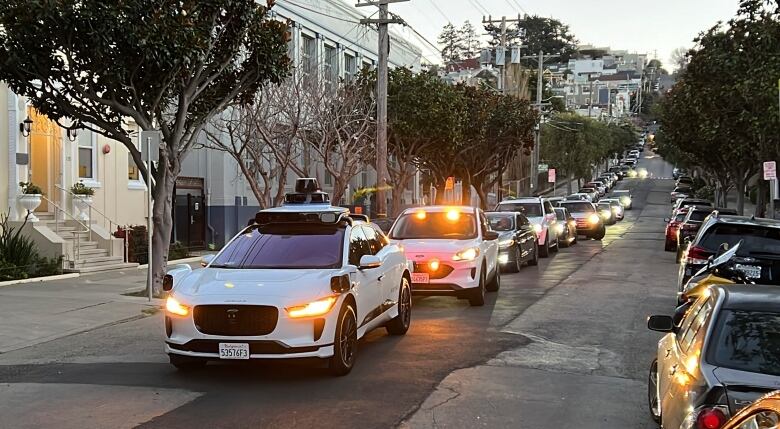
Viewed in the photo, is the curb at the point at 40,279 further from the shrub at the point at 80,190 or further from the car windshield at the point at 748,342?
the car windshield at the point at 748,342

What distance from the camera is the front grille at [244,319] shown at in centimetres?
731

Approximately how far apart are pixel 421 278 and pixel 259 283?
18.4 feet

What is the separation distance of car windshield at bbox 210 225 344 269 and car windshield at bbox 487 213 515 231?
1086cm

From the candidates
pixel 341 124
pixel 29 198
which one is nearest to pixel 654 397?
pixel 29 198

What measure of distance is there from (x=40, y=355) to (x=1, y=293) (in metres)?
5.54

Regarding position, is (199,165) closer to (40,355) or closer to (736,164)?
(40,355)

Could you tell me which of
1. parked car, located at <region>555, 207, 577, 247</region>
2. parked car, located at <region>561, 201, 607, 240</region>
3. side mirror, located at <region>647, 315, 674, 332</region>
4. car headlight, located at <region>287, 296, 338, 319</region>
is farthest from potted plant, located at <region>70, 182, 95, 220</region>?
parked car, located at <region>561, 201, 607, 240</region>

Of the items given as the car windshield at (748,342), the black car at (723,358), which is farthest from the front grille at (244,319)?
the car windshield at (748,342)

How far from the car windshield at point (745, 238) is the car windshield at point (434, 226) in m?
4.01

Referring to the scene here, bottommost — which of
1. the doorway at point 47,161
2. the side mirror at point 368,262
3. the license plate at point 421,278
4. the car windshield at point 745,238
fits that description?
the license plate at point 421,278

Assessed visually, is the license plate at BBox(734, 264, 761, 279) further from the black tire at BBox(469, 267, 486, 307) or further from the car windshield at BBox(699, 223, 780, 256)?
the black tire at BBox(469, 267, 486, 307)

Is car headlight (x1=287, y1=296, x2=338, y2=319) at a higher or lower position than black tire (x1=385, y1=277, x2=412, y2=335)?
higher

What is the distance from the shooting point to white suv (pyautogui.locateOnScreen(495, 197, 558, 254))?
23413 millimetres

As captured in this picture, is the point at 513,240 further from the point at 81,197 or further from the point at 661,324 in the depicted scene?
the point at 661,324
